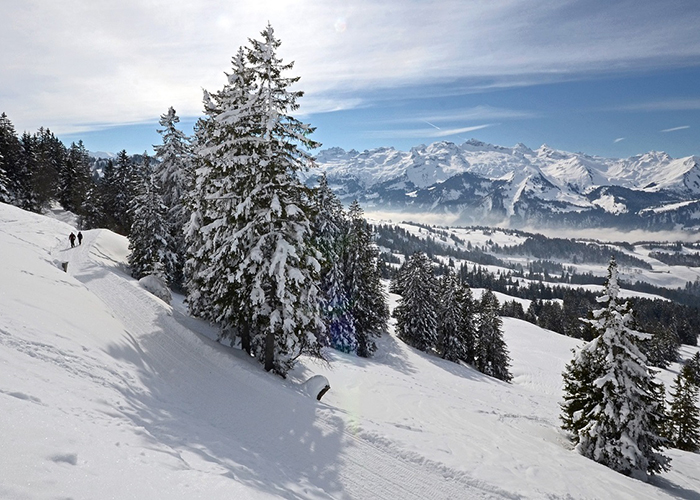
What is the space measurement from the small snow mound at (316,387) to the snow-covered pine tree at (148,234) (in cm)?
1894

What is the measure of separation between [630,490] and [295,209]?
1708 centimetres

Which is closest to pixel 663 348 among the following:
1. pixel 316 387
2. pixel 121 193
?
pixel 316 387

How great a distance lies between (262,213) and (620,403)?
19.2 metres

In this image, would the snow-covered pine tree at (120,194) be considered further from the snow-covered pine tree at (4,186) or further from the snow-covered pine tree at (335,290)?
the snow-covered pine tree at (335,290)

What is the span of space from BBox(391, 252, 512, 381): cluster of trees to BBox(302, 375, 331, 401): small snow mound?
29.2m

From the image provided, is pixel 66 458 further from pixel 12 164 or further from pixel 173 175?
pixel 12 164

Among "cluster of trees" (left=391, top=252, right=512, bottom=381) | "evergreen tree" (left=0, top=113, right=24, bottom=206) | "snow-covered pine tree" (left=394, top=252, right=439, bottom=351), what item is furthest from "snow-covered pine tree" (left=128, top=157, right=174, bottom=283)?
"evergreen tree" (left=0, top=113, right=24, bottom=206)

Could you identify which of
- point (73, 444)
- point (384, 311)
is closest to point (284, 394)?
point (73, 444)

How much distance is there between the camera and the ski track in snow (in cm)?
881

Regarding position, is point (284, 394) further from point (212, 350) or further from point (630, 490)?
point (630, 490)

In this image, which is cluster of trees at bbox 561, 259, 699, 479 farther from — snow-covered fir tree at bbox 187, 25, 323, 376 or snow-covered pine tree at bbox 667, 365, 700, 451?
snow-covered pine tree at bbox 667, 365, 700, 451

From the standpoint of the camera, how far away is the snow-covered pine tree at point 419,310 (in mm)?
45375

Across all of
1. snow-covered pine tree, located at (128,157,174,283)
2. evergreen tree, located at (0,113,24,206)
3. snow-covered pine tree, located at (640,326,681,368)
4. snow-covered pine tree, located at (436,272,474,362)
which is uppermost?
evergreen tree, located at (0,113,24,206)

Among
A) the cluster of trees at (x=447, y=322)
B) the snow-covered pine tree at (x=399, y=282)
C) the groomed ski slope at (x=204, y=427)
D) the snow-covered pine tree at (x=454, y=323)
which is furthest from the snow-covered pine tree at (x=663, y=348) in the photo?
the groomed ski slope at (x=204, y=427)
